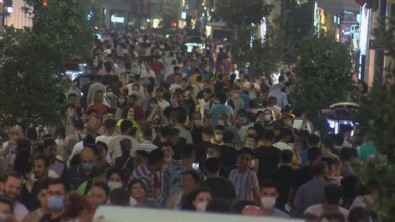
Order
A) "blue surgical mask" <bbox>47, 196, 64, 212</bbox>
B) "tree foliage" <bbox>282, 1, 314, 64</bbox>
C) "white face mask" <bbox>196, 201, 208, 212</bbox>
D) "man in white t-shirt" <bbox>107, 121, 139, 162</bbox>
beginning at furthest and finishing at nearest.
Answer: "tree foliage" <bbox>282, 1, 314, 64</bbox> < "man in white t-shirt" <bbox>107, 121, 139, 162</bbox> < "white face mask" <bbox>196, 201, 208, 212</bbox> < "blue surgical mask" <bbox>47, 196, 64, 212</bbox>

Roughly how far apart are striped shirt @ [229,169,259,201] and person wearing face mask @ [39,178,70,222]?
3.99 metres

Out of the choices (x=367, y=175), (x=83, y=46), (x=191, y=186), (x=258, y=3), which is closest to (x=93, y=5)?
(x=258, y=3)

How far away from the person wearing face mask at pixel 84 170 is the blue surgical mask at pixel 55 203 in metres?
3.50

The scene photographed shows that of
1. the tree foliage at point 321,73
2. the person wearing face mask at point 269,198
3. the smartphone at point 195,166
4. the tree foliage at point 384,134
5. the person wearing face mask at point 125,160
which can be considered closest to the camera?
the tree foliage at point 384,134

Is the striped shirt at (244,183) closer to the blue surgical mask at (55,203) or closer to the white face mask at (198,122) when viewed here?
the blue surgical mask at (55,203)

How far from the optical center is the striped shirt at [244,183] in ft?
53.5

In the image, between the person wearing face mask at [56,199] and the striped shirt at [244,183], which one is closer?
the person wearing face mask at [56,199]

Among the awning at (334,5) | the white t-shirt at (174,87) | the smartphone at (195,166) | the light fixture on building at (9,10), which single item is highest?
the awning at (334,5)

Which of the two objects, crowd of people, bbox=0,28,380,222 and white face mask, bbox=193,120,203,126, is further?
white face mask, bbox=193,120,203,126

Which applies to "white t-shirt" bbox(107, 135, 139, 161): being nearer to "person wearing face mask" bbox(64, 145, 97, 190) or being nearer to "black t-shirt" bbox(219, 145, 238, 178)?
"black t-shirt" bbox(219, 145, 238, 178)

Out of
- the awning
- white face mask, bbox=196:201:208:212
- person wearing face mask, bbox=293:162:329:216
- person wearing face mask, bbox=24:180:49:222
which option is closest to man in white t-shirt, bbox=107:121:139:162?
person wearing face mask, bbox=293:162:329:216

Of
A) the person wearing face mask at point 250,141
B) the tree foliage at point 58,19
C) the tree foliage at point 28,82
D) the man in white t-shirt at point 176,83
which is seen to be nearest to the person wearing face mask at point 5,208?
the person wearing face mask at point 250,141

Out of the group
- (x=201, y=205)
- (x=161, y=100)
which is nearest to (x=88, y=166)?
(x=201, y=205)

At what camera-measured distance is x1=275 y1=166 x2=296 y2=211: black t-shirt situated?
54.0 feet
